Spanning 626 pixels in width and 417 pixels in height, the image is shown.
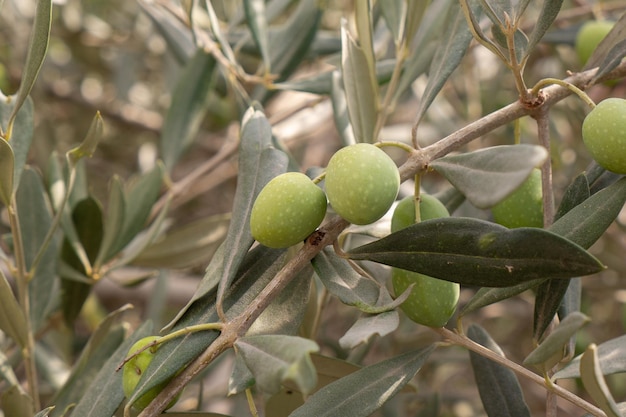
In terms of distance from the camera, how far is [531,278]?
0.74 meters

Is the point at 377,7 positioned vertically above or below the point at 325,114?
above

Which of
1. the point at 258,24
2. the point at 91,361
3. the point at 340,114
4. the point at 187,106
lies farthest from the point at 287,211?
the point at 187,106

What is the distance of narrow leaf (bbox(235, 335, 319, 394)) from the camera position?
618mm

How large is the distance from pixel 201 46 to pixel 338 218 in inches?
31.7

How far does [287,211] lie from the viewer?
2.60 ft

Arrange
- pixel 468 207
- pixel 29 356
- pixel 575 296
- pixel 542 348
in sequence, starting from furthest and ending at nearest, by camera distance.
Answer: pixel 468 207
pixel 29 356
pixel 575 296
pixel 542 348

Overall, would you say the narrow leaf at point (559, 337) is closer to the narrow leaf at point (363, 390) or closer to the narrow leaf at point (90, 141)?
the narrow leaf at point (363, 390)

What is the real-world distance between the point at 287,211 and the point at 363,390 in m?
0.24

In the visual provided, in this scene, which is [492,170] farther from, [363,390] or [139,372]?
[139,372]

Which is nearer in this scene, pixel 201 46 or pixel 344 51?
pixel 344 51

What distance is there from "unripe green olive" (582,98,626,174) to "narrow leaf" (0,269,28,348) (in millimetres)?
801

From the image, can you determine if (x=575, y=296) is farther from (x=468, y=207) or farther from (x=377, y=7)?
(x=377, y=7)

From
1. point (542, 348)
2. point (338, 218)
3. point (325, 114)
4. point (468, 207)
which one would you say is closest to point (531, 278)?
point (542, 348)

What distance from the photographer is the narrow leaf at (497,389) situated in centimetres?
104
